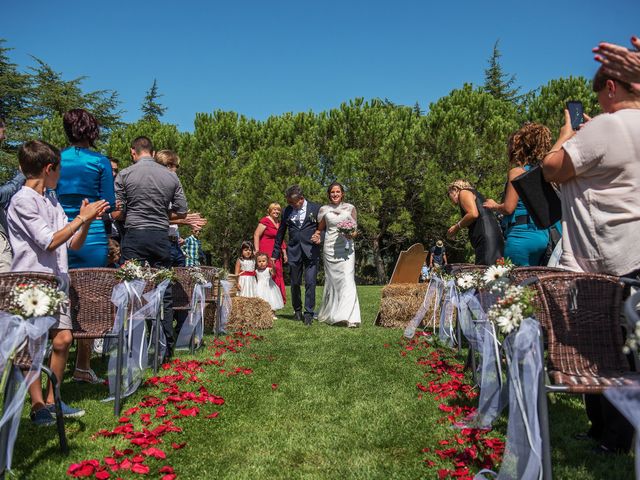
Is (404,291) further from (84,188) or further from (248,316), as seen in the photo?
(84,188)

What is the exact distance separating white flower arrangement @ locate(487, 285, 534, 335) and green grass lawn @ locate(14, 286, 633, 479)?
100cm

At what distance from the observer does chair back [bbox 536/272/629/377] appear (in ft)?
7.91

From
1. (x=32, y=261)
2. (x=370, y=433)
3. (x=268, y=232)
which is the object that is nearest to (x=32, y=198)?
(x=32, y=261)

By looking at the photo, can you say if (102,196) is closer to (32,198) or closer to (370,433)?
(32,198)

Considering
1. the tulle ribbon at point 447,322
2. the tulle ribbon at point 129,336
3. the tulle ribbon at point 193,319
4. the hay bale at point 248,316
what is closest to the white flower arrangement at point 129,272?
the tulle ribbon at point 129,336

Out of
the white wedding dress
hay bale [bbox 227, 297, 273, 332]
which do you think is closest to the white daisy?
hay bale [bbox 227, 297, 273, 332]

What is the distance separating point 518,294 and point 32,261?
10.2 ft

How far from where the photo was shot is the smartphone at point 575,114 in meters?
2.98

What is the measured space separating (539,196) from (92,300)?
3.20 m

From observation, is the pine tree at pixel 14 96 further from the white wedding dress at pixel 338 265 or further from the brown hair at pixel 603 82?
the brown hair at pixel 603 82

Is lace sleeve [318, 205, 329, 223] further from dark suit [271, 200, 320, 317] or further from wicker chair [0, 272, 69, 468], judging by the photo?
wicker chair [0, 272, 69, 468]

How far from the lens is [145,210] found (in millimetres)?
5414

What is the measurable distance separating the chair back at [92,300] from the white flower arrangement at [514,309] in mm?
2860

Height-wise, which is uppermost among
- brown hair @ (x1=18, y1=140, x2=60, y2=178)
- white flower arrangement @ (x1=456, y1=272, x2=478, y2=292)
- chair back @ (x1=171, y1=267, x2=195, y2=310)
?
brown hair @ (x1=18, y1=140, x2=60, y2=178)
